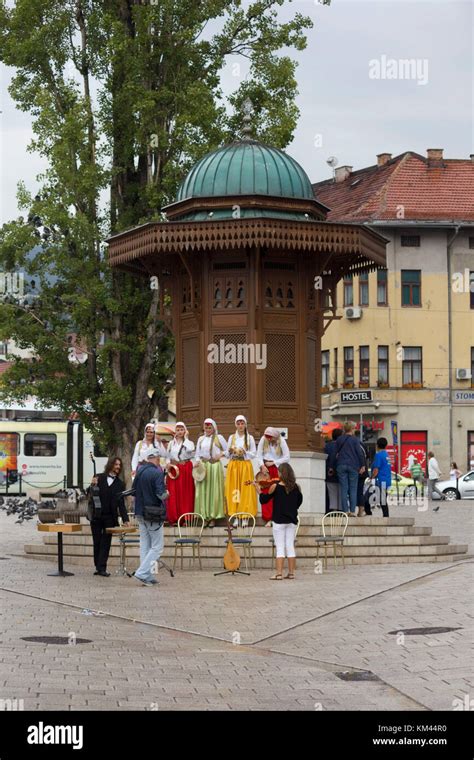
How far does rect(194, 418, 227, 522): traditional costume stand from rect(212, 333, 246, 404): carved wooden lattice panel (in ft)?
6.45

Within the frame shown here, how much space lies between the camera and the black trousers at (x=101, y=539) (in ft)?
71.4

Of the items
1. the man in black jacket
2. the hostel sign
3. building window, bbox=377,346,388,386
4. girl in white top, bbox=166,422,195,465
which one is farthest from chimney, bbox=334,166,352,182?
the man in black jacket

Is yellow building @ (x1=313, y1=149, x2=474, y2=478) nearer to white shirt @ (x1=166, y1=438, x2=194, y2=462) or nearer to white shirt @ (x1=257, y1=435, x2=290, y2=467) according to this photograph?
white shirt @ (x1=166, y1=438, x2=194, y2=462)

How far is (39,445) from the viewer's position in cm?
5553

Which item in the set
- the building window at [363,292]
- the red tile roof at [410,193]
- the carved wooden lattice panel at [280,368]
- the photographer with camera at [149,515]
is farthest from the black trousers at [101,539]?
the building window at [363,292]

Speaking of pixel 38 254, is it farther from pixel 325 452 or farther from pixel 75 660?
pixel 75 660

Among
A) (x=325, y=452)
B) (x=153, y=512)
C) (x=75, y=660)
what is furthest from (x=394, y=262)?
(x=75, y=660)

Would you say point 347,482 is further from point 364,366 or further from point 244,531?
point 364,366

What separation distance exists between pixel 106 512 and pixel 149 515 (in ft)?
5.32

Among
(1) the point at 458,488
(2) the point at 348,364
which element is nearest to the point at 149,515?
(1) the point at 458,488

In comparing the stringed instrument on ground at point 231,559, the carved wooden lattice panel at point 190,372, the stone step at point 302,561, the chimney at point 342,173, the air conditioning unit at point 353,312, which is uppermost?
the chimney at point 342,173

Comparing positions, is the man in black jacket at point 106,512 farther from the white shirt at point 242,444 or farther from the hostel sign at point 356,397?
the hostel sign at point 356,397

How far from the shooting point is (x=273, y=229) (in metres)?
25.4

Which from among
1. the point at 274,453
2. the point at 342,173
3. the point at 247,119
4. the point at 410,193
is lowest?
the point at 274,453
